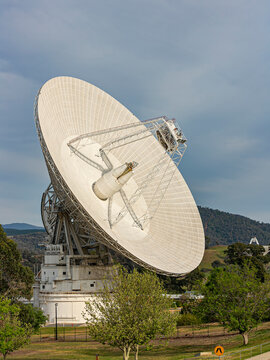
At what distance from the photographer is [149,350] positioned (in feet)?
114

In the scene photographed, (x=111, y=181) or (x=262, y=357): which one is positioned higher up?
(x=111, y=181)

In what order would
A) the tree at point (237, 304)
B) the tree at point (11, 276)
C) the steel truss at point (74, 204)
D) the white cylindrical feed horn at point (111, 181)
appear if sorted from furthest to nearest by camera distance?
1. the tree at point (11, 276)
2. the white cylindrical feed horn at point (111, 181)
3. the steel truss at point (74, 204)
4. the tree at point (237, 304)

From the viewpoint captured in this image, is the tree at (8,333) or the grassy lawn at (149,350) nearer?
the tree at (8,333)

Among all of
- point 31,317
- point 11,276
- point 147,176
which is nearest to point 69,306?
point 31,317

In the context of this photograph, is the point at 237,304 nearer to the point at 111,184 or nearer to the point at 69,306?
the point at 111,184

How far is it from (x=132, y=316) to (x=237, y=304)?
1202cm

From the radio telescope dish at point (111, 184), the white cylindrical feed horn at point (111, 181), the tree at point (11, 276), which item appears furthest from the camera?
the tree at point (11, 276)

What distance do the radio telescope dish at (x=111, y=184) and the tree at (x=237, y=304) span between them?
3432mm

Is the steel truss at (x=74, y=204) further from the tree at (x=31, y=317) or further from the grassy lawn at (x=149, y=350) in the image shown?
the tree at (x=31, y=317)

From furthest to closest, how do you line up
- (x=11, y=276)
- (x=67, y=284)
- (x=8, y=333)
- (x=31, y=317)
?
1. (x=67, y=284)
2. (x=11, y=276)
3. (x=31, y=317)
4. (x=8, y=333)

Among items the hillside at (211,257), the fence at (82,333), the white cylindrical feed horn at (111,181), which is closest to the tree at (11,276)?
the fence at (82,333)

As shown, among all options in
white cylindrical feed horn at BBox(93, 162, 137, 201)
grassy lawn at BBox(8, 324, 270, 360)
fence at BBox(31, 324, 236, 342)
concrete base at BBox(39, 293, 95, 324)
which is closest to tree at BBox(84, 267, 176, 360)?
grassy lawn at BBox(8, 324, 270, 360)

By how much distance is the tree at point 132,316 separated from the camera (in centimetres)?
2606

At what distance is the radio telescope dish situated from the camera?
3662 cm
